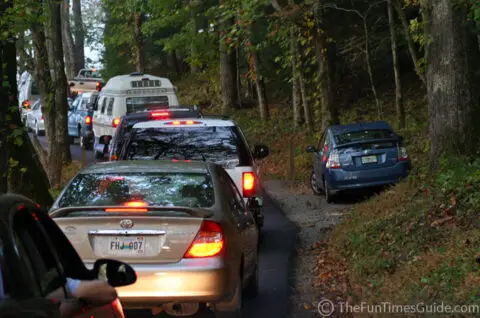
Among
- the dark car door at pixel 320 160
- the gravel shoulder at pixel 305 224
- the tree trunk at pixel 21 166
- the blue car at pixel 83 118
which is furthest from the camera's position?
the blue car at pixel 83 118

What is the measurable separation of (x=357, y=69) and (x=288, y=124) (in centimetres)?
385

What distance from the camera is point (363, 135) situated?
2069 centimetres

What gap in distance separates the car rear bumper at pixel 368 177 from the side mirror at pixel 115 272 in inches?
589

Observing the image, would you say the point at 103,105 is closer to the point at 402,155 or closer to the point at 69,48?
the point at 402,155

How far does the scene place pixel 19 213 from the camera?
442 cm

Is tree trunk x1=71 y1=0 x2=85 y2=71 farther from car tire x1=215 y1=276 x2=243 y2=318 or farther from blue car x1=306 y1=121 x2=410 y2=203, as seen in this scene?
car tire x1=215 y1=276 x2=243 y2=318

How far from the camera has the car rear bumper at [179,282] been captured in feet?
27.1

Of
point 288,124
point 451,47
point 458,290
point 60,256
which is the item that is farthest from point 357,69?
point 60,256

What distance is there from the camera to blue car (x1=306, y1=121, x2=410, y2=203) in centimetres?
1998

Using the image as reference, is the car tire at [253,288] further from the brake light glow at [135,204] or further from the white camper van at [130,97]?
the white camper van at [130,97]

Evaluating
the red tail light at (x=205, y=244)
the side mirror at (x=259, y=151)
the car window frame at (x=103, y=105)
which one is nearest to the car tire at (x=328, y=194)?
the side mirror at (x=259, y=151)

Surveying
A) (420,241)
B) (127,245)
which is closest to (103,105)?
(420,241)

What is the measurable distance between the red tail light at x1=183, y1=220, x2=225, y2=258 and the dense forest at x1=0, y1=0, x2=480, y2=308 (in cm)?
195

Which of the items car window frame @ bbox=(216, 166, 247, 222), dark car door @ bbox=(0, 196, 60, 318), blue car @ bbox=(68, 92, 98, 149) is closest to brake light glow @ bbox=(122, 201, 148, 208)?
car window frame @ bbox=(216, 166, 247, 222)
